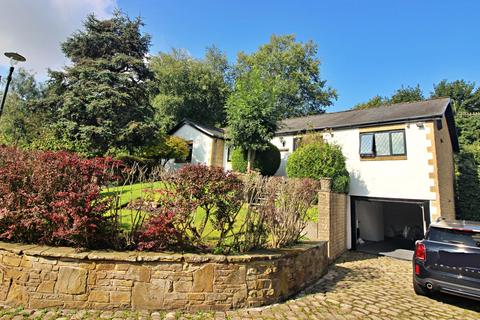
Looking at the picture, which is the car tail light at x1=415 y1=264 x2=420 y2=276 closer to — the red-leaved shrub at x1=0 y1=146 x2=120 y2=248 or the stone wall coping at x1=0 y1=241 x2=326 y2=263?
the stone wall coping at x1=0 y1=241 x2=326 y2=263

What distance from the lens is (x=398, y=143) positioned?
472 inches

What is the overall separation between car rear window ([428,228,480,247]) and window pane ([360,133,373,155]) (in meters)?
7.28

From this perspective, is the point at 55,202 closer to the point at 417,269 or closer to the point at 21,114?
the point at 417,269

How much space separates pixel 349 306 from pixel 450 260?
2317 millimetres

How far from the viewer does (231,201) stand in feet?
16.9

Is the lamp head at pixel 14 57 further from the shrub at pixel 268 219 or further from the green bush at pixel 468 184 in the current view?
the green bush at pixel 468 184

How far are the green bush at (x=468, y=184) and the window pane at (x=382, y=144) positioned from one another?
822 centimetres

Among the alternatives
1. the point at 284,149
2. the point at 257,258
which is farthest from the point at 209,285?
the point at 284,149

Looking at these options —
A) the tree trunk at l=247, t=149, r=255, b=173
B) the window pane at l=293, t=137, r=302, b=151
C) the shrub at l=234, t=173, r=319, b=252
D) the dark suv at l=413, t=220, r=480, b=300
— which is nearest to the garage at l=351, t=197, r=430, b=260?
the window pane at l=293, t=137, r=302, b=151

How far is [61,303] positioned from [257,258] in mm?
3356

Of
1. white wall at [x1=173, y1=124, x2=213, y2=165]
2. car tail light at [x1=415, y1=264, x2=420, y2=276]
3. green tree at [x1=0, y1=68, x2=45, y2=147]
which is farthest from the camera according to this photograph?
white wall at [x1=173, y1=124, x2=213, y2=165]

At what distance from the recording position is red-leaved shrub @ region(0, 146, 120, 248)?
452cm

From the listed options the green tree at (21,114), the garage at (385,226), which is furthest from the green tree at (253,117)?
the green tree at (21,114)

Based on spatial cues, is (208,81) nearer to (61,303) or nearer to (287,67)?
(287,67)
